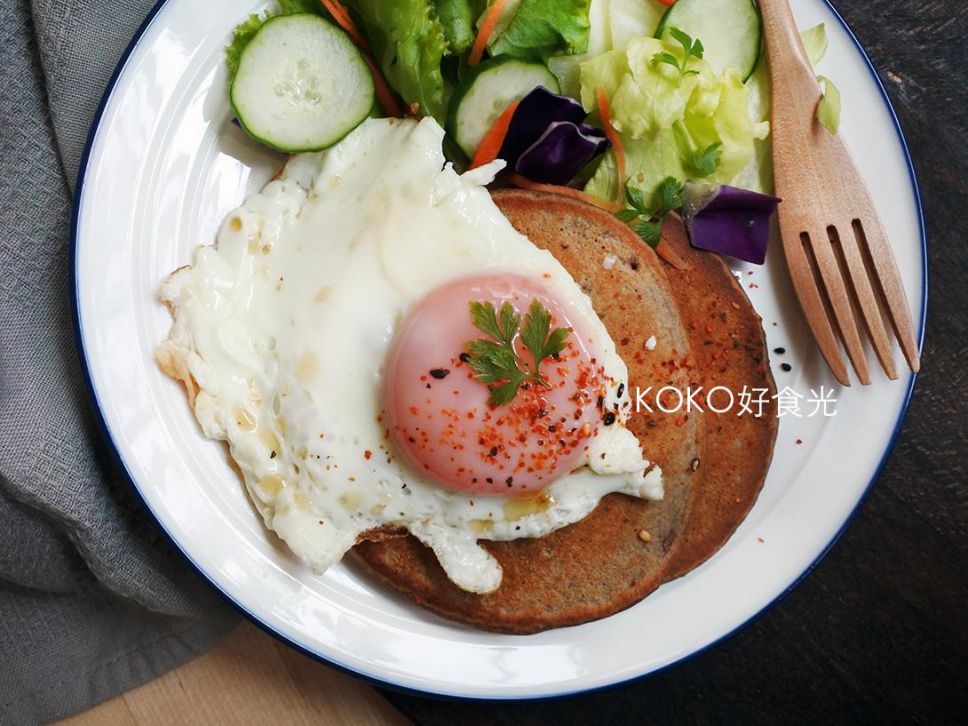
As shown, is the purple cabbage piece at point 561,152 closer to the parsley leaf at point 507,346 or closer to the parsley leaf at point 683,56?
the parsley leaf at point 683,56

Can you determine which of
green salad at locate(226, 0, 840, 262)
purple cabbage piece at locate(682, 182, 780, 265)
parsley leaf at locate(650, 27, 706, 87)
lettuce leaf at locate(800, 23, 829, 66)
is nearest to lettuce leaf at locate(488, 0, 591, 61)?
green salad at locate(226, 0, 840, 262)

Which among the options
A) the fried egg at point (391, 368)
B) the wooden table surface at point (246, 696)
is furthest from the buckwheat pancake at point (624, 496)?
the wooden table surface at point (246, 696)

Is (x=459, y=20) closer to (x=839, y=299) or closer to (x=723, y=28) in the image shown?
(x=723, y=28)

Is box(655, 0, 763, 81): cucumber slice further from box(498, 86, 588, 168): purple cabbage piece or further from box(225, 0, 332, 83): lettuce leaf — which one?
box(225, 0, 332, 83): lettuce leaf

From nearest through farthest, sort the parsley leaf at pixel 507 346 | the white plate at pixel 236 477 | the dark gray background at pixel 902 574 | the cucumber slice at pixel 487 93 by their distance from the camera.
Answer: the parsley leaf at pixel 507 346, the white plate at pixel 236 477, the cucumber slice at pixel 487 93, the dark gray background at pixel 902 574

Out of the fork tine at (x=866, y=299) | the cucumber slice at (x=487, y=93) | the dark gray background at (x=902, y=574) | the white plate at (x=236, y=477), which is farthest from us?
the dark gray background at (x=902, y=574)

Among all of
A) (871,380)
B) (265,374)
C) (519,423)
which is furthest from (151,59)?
(871,380)

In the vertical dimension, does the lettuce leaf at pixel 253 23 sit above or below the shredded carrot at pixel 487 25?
below
